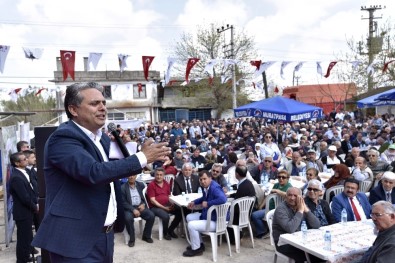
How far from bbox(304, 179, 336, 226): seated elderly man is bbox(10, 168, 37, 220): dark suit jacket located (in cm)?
352

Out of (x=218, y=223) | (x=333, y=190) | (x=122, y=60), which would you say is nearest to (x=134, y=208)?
(x=218, y=223)

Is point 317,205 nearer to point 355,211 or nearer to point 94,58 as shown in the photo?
point 355,211

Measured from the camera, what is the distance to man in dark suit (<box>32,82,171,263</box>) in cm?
150

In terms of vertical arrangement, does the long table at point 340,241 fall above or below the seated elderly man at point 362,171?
below

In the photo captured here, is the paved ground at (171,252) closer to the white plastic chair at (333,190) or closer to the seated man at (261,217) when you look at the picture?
the seated man at (261,217)

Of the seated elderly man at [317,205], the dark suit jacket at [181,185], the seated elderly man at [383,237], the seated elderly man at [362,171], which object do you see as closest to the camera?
the seated elderly man at [383,237]

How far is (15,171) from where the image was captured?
486 cm

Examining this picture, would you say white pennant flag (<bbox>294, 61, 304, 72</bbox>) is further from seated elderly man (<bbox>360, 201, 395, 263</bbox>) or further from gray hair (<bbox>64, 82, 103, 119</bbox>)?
gray hair (<bbox>64, 82, 103, 119</bbox>)

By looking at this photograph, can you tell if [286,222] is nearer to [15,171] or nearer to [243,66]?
[15,171]

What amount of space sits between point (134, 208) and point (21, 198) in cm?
186

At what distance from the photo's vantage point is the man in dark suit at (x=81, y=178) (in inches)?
58.9

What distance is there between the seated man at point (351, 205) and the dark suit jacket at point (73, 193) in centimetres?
353

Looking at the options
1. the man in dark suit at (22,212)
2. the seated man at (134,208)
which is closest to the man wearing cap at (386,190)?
the seated man at (134,208)

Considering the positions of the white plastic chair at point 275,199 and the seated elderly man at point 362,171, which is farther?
the seated elderly man at point 362,171
